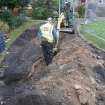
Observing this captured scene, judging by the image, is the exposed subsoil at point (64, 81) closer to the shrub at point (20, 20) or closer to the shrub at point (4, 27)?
the shrub at point (4, 27)

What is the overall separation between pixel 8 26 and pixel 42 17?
8.57 metres

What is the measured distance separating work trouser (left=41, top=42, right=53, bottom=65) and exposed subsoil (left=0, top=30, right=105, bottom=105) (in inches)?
12.1

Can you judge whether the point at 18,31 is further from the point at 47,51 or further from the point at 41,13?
the point at 47,51

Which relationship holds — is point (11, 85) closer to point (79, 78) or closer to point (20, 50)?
point (79, 78)

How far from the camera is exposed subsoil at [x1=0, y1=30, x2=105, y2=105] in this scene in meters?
15.9

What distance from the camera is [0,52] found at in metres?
23.1

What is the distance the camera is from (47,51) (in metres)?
19.2

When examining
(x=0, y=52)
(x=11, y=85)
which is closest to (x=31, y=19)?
(x=0, y=52)

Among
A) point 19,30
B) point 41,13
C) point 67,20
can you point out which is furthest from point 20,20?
point 67,20

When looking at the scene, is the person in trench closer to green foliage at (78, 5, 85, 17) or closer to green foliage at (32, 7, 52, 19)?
green foliage at (32, 7, 52, 19)

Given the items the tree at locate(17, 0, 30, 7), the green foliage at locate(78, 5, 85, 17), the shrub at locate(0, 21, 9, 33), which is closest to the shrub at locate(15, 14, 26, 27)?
the tree at locate(17, 0, 30, 7)

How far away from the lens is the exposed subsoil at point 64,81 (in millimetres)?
15898

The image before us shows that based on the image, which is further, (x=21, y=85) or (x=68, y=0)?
(x=68, y=0)

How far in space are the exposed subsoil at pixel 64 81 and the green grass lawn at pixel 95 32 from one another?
2.60m
